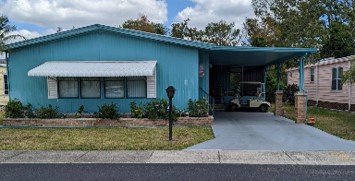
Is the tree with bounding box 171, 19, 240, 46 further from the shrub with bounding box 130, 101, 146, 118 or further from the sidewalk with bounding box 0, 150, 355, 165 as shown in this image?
the sidewalk with bounding box 0, 150, 355, 165

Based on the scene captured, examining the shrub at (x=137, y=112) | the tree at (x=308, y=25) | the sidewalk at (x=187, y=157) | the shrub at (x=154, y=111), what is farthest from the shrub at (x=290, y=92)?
the sidewalk at (x=187, y=157)

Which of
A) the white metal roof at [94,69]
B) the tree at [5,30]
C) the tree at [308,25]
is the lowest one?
the white metal roof at [94,69]

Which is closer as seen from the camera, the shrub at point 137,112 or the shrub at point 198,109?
the shrub at point 137,112

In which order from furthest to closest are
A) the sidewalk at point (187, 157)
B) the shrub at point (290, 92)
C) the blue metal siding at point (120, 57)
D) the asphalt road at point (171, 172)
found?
the shrub at point (290, 92) < the blue metal siding at point (120, 57) < the sidewalk at point (187, 157) < the asphalt road at point (171, 172)

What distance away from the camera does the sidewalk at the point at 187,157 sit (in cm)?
662

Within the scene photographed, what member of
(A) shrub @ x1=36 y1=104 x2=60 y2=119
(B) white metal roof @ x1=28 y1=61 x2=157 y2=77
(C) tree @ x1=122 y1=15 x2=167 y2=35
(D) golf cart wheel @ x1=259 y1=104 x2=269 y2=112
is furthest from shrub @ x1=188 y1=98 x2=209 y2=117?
(C) tree @ x1=122 y1=15 x2=167 y2=35

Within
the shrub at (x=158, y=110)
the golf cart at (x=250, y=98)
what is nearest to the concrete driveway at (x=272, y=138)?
the shrub at (x=158, y=110)

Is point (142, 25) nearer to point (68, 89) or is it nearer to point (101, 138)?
point (68, 89)

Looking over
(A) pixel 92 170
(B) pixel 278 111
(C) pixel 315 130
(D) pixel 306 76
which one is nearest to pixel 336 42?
(D) pixel 306 76

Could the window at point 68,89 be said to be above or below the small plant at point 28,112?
above

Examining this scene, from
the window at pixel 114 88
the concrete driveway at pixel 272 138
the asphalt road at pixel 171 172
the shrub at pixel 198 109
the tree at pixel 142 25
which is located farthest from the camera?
the tree at pixel 142 25

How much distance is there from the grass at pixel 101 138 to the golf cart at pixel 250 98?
6.92 meters

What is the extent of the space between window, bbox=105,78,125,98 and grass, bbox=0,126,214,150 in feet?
6.40

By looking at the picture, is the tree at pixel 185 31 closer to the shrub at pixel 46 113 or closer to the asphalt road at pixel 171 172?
the shrub at pixel 46 113
